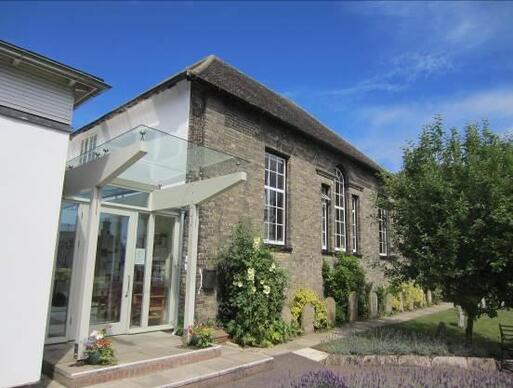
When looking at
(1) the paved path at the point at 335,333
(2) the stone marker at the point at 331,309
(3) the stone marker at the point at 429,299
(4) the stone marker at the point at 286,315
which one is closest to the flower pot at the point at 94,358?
(1) the paved path at the point at 335,333

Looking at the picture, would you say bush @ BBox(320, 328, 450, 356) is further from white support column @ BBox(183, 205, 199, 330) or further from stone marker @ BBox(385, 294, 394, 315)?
stone marker @ BBox(385, 294, 394, 315)

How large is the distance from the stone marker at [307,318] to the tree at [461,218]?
107 inches

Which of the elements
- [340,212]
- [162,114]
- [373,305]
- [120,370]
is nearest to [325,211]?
[340,212]

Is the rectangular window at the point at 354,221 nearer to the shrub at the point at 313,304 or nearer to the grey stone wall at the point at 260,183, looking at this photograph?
the grey stone wall at the point at 260,183

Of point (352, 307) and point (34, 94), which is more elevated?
point (34, 94)

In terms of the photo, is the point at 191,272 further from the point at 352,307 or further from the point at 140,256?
the point at 352,307

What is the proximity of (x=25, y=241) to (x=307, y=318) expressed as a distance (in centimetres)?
789

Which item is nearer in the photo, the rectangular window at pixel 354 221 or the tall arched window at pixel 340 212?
the tall arched window at pixel 340 212

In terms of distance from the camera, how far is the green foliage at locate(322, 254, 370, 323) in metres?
13.8

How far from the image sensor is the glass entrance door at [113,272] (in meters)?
8.39

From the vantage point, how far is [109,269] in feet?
28.3

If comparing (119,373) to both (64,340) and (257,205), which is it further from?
(257,205)

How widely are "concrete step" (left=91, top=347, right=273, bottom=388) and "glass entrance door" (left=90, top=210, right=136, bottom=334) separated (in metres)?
2.23

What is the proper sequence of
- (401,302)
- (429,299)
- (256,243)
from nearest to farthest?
1. (256,243)
2. (401,302)
3. (429,299)
